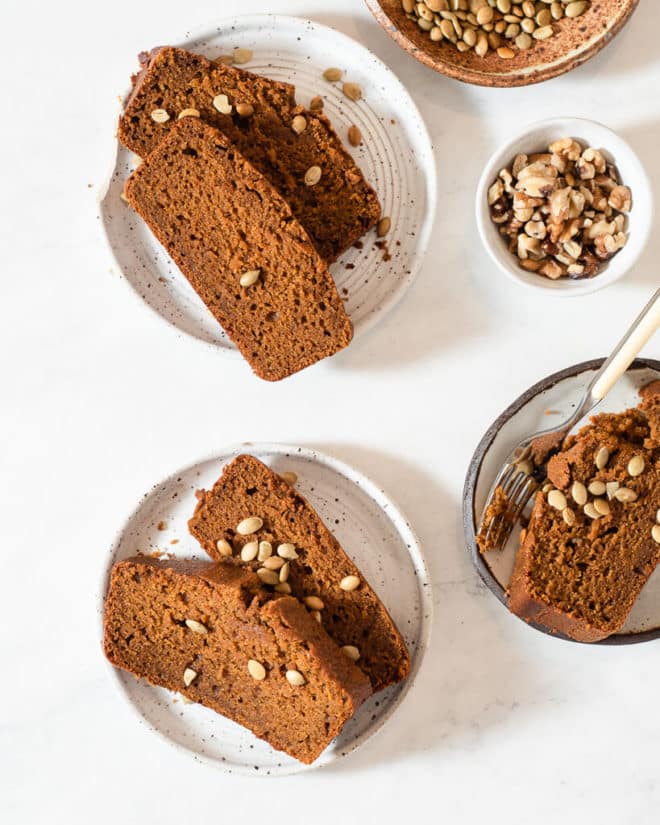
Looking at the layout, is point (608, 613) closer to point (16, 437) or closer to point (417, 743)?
point (417, 743)

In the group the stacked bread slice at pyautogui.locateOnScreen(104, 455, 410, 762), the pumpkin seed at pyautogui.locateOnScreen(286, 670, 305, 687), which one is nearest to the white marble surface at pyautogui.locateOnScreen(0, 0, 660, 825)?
the stacked bread slice at pyautogui.locateOnScreen(104, 455, 410, 762)

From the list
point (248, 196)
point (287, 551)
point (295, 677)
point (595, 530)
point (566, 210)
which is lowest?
point (295, 677)

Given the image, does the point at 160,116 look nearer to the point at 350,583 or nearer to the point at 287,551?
the point at 287,551

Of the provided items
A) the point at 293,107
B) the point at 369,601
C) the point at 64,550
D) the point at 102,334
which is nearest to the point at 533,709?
the point at 369,601

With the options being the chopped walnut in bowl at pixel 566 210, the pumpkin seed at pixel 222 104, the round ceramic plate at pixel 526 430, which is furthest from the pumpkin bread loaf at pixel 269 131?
the round ceramic plate at pixel 526 430

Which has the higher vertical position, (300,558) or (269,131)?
(269,131)

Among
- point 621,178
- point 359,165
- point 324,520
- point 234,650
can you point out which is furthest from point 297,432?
point 621,178

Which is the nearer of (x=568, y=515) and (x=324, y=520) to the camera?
(x=568, y=515)

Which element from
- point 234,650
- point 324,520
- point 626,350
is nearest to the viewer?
point 626,350
